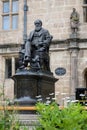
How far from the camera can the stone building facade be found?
18516 mm

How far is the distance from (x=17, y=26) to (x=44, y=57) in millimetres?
7961

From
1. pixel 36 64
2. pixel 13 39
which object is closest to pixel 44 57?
pixel 36 64

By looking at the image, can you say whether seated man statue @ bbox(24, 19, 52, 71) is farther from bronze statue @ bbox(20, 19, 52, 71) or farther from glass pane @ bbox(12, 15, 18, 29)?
glass pane @ bbox(12, 15, 18, 29)

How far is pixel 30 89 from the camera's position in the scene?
11695 millimetres

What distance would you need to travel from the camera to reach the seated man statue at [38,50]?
39.4ft

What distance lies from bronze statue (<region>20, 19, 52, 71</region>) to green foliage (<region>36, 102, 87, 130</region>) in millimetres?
6403

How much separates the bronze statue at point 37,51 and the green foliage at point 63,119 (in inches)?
252

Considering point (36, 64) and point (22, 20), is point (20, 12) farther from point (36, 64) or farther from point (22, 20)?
point (36, 64)

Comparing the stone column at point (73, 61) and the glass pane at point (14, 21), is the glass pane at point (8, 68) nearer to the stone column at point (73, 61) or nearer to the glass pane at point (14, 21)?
the glass pane at point (14, 21)

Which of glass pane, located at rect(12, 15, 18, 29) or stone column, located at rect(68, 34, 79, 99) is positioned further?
glass pane, located at rect(12, 15, 18, 29)

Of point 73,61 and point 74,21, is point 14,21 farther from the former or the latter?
point 73,61

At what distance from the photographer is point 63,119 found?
17.0 feet

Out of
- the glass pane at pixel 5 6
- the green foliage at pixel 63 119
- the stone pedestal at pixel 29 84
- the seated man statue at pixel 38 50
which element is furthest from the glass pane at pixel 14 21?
the green foliage at pixel 63 119

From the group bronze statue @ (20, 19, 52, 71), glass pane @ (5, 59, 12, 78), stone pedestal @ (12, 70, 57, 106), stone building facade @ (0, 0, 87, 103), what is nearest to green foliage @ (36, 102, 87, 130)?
stone pedestal @ (12, 70, 57, 106)
